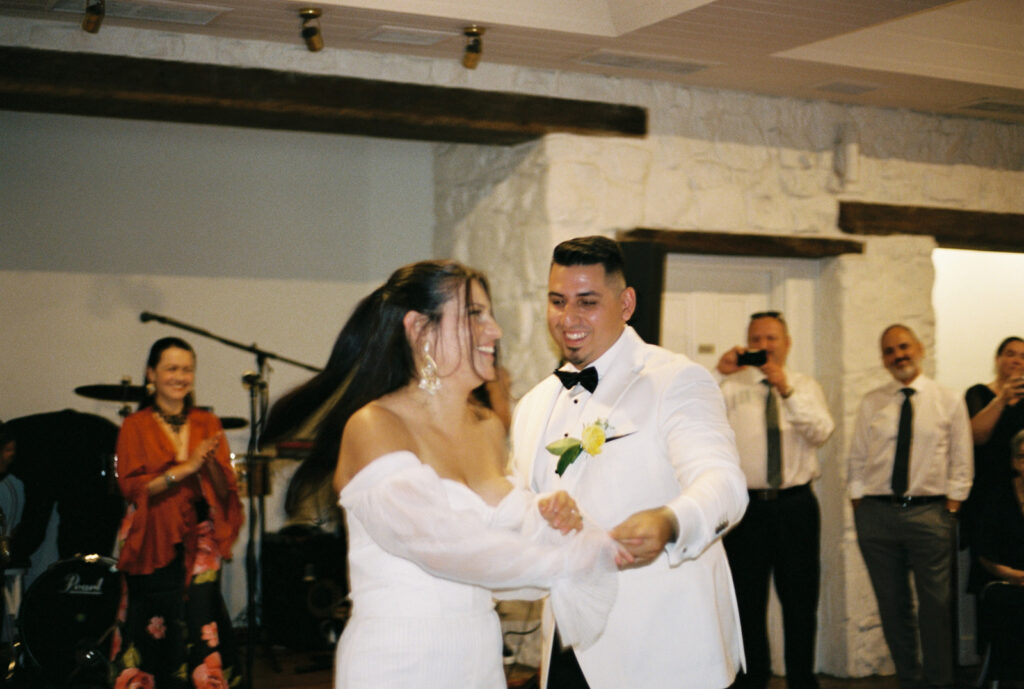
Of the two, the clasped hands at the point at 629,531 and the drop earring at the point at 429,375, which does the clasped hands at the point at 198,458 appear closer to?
the drop earring at the point at 429,375

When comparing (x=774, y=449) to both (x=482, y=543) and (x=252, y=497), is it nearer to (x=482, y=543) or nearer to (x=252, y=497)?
(x=252, y=497)

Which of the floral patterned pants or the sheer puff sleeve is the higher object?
the sheer puff sleeve

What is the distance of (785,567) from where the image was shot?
556 cm

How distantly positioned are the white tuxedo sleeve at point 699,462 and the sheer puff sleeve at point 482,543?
19 cm

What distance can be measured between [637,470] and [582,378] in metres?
0.30

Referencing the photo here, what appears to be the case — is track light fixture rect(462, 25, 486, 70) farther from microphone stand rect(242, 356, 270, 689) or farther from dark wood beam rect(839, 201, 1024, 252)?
dark wood beam rect(839, 201, 1024, 252)

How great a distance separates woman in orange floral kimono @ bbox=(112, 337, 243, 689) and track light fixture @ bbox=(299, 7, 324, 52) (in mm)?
1491

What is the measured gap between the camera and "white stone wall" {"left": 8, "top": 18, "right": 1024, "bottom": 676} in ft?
19.2

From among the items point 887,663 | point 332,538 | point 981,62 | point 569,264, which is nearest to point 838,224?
point 981,62

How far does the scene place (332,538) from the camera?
655 centimetres

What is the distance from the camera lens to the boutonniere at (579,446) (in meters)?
2.72

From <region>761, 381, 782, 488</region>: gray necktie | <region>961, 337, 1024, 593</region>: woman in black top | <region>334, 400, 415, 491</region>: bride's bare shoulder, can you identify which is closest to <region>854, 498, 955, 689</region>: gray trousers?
<region>961, 337, 1024, 593</region>: woman in black top

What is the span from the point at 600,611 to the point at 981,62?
16.4ft

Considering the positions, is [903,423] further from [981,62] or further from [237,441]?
[237,441]
